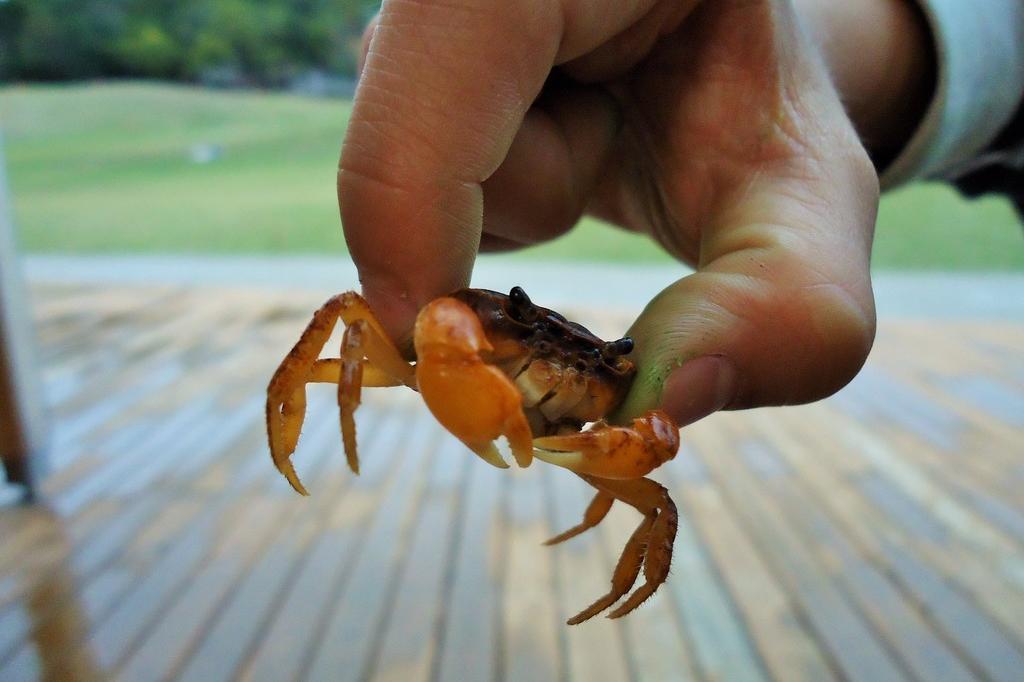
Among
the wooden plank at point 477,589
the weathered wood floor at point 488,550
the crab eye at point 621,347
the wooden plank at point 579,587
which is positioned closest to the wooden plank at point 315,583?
the weathered wood floor at point 488,550

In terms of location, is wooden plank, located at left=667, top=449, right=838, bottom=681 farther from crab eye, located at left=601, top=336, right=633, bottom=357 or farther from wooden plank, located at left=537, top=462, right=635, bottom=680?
crab eye, located at left=601, top=336, right=633, bottom=357

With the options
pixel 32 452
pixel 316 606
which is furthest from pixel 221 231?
pixel 316 606

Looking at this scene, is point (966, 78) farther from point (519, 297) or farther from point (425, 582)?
point (425, 582)

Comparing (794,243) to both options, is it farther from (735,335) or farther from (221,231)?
(221,231)

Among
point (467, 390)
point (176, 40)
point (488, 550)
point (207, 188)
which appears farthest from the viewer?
point (207, 188)

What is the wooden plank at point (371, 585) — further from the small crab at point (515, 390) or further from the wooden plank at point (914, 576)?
the wooden plank at point (914, 576)

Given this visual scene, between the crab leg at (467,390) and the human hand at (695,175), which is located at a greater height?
the human hand at (695,175)

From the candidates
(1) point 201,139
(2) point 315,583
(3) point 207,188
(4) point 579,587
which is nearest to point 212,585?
(2) point 315,583
